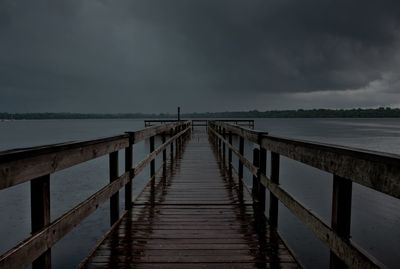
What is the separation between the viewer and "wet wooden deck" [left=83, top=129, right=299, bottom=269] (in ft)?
10.8

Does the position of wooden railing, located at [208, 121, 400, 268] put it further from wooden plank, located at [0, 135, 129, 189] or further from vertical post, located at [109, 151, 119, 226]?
vertical post, located at [109, 151, 119, 226]

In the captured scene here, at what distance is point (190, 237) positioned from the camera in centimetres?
399

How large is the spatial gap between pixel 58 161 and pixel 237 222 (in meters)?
2.94

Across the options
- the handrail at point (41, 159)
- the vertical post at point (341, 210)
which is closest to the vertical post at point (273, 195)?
the vertical post at point (341, 210)

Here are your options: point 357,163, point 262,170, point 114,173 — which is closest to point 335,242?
point 357,163

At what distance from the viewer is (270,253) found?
349 cm

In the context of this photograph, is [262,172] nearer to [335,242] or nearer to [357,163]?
[335,242]

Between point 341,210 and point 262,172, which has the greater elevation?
point 341,210

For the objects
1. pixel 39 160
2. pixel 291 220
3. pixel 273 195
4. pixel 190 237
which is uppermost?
pixel 39 160

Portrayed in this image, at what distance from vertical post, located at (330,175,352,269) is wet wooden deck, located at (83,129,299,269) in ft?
3.69

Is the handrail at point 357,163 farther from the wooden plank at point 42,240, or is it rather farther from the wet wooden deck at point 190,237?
the wooden plank at point 42,240

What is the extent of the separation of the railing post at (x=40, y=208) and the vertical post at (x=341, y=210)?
2020mm

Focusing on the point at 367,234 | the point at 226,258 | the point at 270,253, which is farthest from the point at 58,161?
the point at 367,234

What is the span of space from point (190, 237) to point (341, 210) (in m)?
2.24
